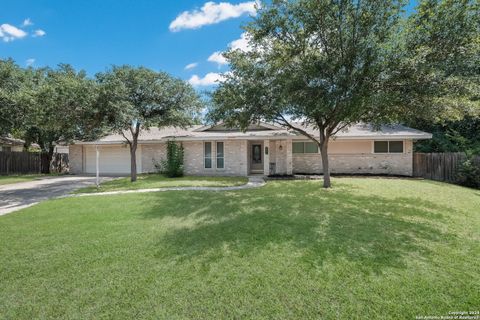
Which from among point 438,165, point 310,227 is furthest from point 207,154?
point 438,165

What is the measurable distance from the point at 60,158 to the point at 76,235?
2485cm

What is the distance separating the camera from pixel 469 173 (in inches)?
519

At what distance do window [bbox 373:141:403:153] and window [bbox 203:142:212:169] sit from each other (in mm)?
11465

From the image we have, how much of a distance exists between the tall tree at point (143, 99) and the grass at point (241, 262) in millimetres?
6162

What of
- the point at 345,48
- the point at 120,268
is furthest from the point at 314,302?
the point at 345,48

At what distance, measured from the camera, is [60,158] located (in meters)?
25.8

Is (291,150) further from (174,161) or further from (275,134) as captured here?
(174,161)

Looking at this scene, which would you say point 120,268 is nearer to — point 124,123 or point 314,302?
point 314,302

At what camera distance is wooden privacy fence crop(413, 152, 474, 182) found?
46.4 feet

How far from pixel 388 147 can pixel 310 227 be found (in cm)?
1420

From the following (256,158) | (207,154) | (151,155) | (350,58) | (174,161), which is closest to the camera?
(350,58)

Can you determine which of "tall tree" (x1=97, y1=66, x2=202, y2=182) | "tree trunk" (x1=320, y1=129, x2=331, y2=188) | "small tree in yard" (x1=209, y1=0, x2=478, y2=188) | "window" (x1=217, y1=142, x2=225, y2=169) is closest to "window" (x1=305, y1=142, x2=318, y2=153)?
"tree trunk" (x1=320, y1=129, x2=331, y2=188)

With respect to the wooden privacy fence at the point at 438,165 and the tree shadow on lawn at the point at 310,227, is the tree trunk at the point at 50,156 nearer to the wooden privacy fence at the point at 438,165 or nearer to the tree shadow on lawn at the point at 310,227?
the tree shadow on lawn at the point at 310,227

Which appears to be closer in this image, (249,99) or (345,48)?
(345,48)
